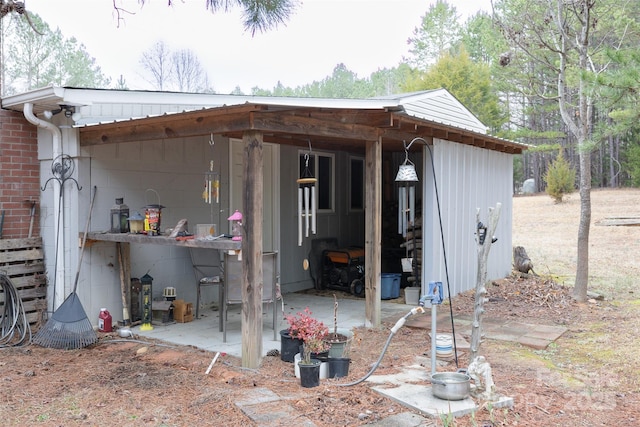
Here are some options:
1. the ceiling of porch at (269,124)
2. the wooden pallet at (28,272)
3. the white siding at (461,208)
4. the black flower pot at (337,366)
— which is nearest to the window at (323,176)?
the white siding at (461,208)

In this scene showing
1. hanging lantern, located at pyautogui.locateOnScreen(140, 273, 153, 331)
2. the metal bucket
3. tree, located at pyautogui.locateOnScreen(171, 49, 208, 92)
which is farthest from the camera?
tree, located at pyautogui.locateOnScreen(171, 49, 208, 92)

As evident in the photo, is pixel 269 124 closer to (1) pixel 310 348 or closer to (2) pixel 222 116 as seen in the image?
(2) pixel 222 116

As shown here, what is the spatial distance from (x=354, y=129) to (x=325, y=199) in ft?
11.2

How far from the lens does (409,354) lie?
192 inches

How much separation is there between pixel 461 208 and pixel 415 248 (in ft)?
2.77

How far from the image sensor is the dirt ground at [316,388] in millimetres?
3424

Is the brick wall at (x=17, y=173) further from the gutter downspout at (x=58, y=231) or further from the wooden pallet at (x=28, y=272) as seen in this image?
the gutter downspout at (x=58, y=231)

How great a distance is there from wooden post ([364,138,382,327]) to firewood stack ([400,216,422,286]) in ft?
6.49

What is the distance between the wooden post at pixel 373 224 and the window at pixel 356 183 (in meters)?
3.43

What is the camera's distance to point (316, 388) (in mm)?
3934

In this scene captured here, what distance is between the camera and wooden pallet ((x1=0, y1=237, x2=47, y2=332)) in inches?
217

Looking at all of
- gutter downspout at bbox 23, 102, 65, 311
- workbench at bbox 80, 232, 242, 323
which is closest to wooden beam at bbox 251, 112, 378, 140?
workbench at bbox 80, 232, 242, 323

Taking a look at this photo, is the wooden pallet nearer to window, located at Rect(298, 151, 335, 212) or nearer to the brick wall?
the brick wall

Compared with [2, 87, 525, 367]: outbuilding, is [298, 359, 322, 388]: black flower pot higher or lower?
lower
